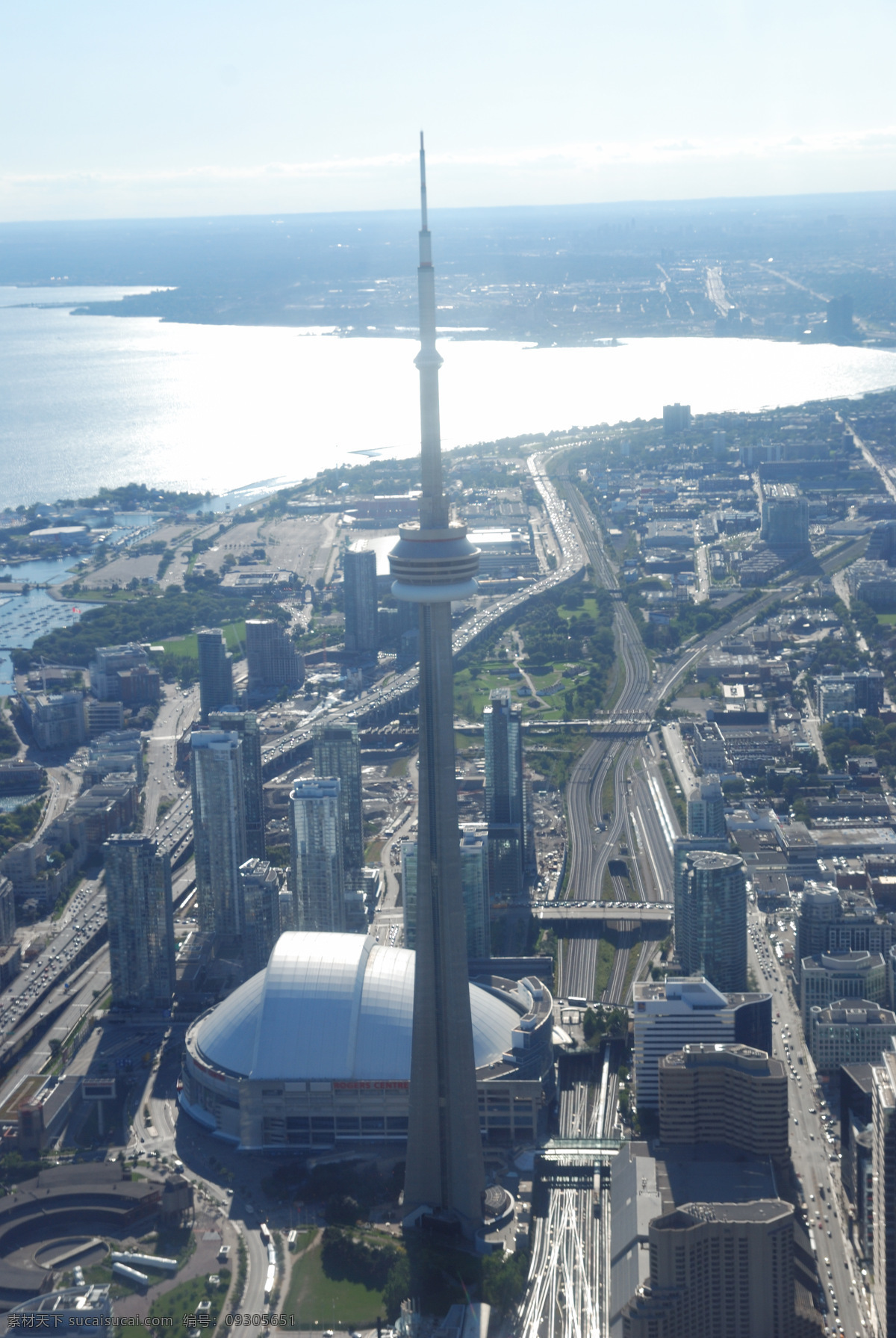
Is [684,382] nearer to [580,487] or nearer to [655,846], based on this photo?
[580,487]

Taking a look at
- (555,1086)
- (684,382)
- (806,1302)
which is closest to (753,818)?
(555,1086)

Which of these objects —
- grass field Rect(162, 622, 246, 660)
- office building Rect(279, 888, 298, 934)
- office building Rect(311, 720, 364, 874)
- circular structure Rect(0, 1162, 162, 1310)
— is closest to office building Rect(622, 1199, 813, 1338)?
circular structure Rect(0, 1162, 162, 1310)

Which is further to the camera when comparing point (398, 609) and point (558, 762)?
point (398, 609)

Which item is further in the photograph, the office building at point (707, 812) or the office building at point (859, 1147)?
the office building at point (707, 812)

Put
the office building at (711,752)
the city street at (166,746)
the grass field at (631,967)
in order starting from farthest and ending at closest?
the office building at (711,752) < the city street at (166,746) < the grass field at (631,967)

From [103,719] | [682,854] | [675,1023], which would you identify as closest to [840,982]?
[682,854]

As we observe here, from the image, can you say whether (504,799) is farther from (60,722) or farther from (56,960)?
(60,722)

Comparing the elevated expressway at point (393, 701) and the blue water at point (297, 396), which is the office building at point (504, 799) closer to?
the elevated expressway at point (393, 701)

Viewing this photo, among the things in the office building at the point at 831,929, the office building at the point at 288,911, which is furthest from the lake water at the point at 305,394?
the office building at the point at 831,929
